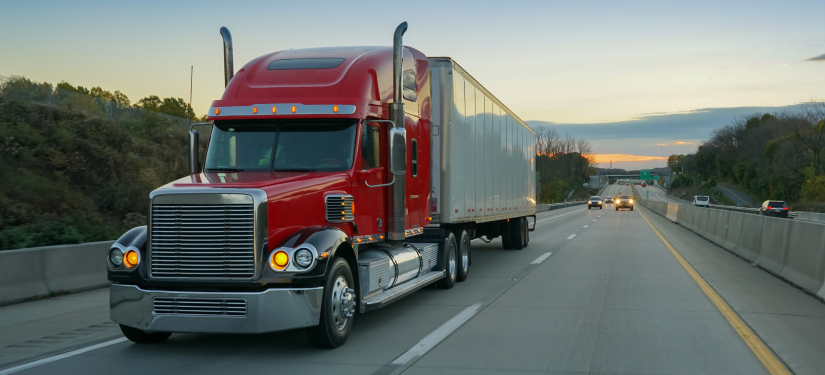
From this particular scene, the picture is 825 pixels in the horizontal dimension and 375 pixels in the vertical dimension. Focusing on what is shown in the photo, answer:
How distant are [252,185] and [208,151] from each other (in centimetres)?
187

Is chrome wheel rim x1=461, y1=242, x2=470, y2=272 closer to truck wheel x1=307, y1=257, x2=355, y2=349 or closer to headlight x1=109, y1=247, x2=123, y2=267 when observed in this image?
truck wheel x1=307, y1=257, x2=355, y2=349

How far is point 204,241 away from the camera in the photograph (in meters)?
6.41

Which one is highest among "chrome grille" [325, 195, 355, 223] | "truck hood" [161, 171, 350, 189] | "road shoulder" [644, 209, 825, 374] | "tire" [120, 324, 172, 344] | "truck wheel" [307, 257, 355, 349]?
"truck hood" [161, 171, 350, 189]

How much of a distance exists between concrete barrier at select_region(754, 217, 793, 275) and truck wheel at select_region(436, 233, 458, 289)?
6.52 m

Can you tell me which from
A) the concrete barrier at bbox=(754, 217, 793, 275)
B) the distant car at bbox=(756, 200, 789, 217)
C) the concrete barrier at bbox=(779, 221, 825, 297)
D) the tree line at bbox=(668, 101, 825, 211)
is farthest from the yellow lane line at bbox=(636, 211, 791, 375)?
the tree line at bbox=(668, 101, 825, 211)

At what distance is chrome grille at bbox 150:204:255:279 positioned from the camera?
6367 millimetres

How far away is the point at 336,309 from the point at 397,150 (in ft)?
6.62

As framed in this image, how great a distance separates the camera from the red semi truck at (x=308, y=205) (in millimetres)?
6384

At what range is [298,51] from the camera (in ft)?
31.1

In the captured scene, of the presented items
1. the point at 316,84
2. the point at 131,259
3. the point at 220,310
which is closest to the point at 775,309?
the point at 316,84

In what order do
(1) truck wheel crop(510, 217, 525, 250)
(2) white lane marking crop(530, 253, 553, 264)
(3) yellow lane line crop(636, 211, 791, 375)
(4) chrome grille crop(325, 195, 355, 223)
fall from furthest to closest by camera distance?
1. (1) truck wheel crop(510, 217, 525, 250)
2. (2) white lane marking crop(530, 253, 553, 264)
3. (4) chrome grille crop(325, 195, 355, 223)
4. (3) yellow lane line crop(636, 211, 791, 375)

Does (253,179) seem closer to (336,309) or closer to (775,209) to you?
(336,309)

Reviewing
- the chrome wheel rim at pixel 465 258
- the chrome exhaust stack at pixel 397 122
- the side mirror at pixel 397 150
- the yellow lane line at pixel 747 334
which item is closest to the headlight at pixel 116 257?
the side mirror at pixel 397 150

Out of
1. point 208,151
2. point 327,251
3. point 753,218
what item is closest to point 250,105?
point 208,151
